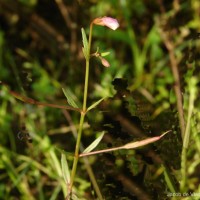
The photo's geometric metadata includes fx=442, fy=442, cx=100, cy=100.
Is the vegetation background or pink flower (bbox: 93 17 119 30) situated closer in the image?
pink flower (bbox: 93 17 119 30)

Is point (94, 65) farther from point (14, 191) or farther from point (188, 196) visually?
point (188, 196)

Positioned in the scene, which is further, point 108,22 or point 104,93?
point 104,93

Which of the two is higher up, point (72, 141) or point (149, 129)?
point (149, 129)

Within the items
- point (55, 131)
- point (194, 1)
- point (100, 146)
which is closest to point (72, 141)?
point (55, 131)

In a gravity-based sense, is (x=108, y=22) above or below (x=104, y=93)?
above

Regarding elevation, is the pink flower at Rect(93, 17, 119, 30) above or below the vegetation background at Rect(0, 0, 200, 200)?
above

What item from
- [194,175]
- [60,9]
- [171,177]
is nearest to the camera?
[171,177]

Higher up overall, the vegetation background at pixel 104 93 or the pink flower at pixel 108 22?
the pink flower at pixel 108 22

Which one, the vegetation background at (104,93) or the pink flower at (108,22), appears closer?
the pink flower at (108,22)
